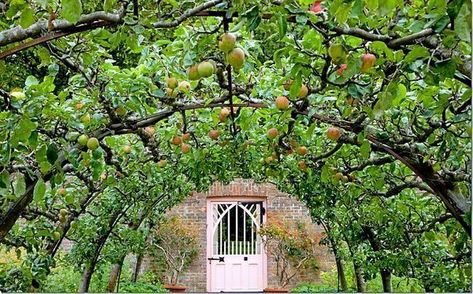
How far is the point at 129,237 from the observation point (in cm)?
497

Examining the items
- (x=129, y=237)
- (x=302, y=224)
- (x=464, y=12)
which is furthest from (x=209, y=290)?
(x=464, y=12)

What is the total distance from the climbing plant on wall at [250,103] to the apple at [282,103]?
0.01 m

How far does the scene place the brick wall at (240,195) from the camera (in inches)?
305

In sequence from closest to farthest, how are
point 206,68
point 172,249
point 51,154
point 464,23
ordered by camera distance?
point 464,23 < point 206,68 < point 51,154 < point 172,249

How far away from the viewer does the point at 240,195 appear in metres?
8.06

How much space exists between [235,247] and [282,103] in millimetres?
6240

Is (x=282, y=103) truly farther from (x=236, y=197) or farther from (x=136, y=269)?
(x=236, y=197)

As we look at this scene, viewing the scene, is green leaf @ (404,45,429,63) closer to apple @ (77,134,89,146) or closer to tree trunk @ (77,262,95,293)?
apple @ (77,134,89,146)

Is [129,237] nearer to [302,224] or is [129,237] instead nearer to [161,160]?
[161,160]

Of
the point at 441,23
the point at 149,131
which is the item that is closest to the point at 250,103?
the point at 149,131

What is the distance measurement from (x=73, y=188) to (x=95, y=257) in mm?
1278

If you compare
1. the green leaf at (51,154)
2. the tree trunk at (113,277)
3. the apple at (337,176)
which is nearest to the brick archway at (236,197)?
the tree trunk at (113,277)

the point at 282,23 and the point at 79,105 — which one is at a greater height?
the point at 79,105

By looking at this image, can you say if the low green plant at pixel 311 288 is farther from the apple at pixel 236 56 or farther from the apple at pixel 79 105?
the apple at pixel 236 56
